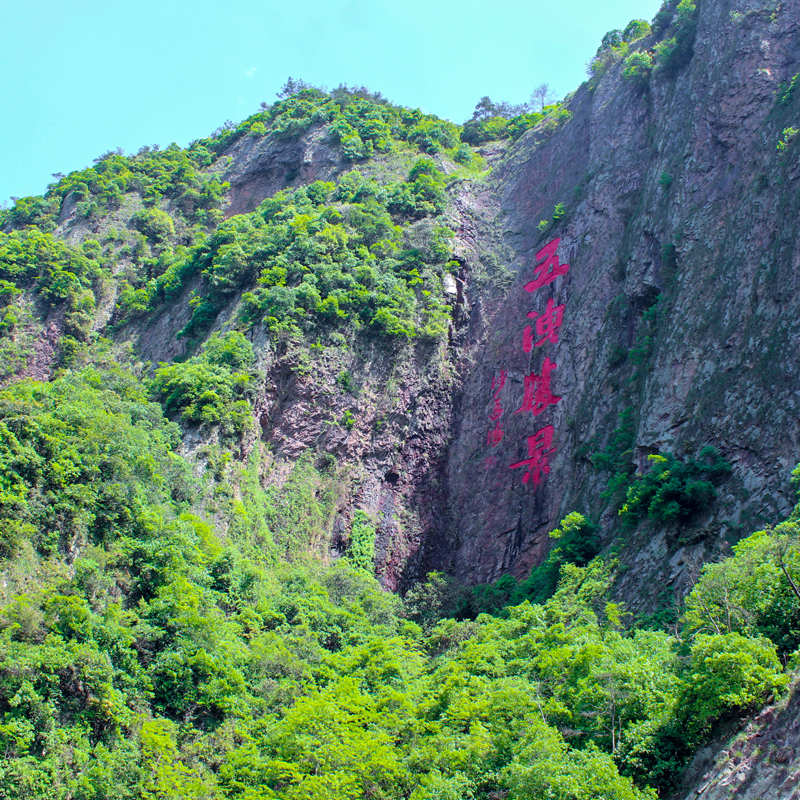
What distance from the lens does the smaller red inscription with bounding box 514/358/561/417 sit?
2064 centimetres

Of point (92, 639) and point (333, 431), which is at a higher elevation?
point (333, 431)

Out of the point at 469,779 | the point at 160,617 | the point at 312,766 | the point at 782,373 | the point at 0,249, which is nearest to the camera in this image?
the point at 469,779

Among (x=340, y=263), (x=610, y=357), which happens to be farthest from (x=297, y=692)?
(x=340, y=263)

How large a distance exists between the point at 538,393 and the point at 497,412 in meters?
1.62

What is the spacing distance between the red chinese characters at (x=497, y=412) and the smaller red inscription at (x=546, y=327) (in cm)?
126

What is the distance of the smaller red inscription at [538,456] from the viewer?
1961cm

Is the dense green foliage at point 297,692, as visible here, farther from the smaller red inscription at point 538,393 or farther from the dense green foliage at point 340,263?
the dense green foliage at point 340,263

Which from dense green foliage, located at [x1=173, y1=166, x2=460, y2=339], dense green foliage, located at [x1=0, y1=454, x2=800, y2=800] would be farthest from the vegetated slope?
dense green foliage, located at [x1=173, y1=166, x2=460, y2=339]

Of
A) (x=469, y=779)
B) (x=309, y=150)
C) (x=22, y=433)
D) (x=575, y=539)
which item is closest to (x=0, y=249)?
(x=309, y=150)

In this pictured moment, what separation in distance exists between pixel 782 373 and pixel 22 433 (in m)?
14.7

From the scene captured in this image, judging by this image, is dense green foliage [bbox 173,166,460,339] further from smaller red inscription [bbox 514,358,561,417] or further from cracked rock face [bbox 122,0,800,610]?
smaller red inscription [bbox 514,358,561,417]

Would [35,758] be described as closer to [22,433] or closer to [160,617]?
[160,617]

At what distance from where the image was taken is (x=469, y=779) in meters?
8.87

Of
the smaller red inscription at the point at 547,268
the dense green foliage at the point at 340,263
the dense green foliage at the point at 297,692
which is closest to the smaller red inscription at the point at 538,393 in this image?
the smaller red inscription at the point at 547,268
